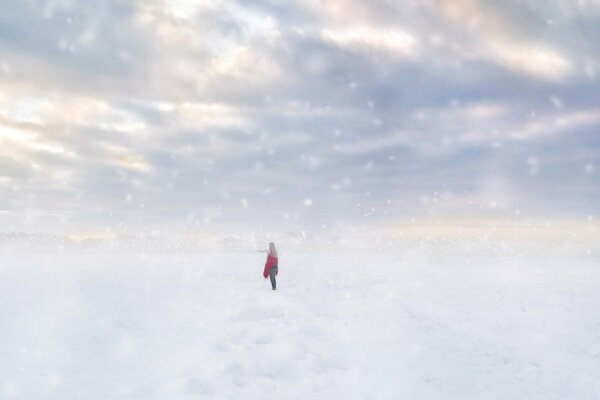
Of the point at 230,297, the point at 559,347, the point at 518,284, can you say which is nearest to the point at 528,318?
the point at 559,347

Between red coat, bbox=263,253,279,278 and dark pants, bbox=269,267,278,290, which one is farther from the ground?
red coat, bbox=263,253,279,278

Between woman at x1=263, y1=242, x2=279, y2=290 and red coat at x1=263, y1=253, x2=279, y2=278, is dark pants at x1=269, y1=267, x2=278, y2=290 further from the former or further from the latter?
red coat at x1=263, y1=253, x2=279, y2=278

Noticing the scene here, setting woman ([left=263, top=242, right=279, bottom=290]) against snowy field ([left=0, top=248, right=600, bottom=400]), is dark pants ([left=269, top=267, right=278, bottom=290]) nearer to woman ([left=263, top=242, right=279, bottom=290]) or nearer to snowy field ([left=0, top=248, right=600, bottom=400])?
woman ([left=263, top=242, right=279, bottom=290])

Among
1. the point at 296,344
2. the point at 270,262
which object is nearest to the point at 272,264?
the point at 270,262

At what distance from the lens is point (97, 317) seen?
17719 millimetres

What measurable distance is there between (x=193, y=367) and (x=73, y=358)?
3.94m

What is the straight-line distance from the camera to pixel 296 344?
50.3 ft

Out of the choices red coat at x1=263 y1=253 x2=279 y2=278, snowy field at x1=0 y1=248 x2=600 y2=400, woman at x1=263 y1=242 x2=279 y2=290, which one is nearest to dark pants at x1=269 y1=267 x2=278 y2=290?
woman at x1=263 y1=242 x2=279 y2=290

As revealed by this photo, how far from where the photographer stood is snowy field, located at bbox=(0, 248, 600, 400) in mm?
12648

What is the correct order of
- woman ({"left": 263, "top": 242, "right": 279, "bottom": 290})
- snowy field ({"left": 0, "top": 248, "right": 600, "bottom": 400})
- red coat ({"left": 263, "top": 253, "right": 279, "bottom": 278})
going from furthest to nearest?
red coat ({"left": 263, "top": 253, "right": 279, "bottom": 278}) → woman ({"left": 263, "top": 242, "right": 279, "bottom": 290}) → snowy field ({"left": 0, "top": 248, "right": 600, "bottom": 400})

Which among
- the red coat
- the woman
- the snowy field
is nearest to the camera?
the snowy field

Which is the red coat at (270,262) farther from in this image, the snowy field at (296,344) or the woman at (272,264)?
the snowy field at (296,344)

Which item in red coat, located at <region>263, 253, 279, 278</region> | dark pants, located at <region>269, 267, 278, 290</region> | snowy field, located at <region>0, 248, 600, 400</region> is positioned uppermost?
red coat, located at <region>263, 253, 279, 278</region>

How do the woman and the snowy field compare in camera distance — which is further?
the woman
